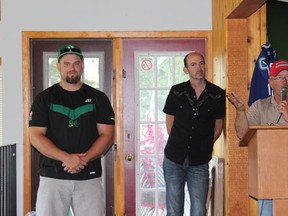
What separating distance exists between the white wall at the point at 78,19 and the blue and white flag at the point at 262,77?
101 centimetres

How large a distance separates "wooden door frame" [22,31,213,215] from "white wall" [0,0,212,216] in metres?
0.05

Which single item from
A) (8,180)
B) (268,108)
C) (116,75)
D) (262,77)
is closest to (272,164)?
(268,108)

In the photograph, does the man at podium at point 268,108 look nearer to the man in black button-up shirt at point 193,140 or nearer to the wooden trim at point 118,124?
the man in black button-up shirt at point 193,140

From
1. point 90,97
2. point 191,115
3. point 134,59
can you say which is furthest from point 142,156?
point 90,97

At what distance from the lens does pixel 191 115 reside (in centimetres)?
402

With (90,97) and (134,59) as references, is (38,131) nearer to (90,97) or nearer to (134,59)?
(90,97)

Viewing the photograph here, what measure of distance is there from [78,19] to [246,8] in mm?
1829

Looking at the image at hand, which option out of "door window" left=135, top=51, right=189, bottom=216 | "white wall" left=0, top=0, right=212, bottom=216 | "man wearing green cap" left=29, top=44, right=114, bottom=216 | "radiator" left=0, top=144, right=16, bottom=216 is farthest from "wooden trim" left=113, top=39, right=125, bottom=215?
"man wearing green cap" left=29, top=44, right=114, bottom=216

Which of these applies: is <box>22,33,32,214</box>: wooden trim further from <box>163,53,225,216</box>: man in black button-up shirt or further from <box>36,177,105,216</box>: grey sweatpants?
<box>36,177,105,216</box>: grey sweatpants

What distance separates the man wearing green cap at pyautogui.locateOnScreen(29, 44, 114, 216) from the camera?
11.1ft

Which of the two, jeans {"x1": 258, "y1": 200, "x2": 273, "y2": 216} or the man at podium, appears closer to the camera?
jeans {"x1": 258, "y1": 200, "x2": 273, "y2": 216}

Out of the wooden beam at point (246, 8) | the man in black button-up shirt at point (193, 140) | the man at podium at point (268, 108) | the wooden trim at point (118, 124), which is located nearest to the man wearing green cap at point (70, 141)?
the man in black button-up shirt at point (193, 140)

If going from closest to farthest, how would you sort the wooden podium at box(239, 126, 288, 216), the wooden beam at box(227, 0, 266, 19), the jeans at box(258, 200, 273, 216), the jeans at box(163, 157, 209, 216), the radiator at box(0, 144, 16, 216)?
the wooden podium at box(239, 126, 288, 216) < the jeans at box(258, 200, 273, 216) < the wooden beam at box(227, 0, 266, 19) < the jeans at box(163, 157, 209, 216) < the radiator at box(0, 144, 16, 216)

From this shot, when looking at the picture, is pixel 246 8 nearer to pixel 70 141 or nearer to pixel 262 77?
pixel 262 77
